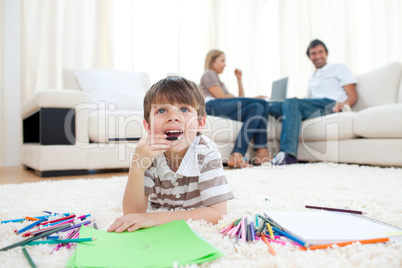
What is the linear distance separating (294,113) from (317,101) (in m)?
0.27

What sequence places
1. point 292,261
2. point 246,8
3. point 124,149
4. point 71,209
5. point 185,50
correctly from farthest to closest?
point 246,8 < point 185,50 < point 124,149 < point 71,209 < point 292,261

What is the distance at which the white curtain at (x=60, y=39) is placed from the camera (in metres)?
2.88

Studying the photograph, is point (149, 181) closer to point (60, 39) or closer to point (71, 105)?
point (71, 105)

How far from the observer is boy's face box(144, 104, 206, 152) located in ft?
2.56

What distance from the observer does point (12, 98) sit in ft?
9.41

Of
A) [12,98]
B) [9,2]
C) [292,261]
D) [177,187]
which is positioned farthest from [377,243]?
[9,2]

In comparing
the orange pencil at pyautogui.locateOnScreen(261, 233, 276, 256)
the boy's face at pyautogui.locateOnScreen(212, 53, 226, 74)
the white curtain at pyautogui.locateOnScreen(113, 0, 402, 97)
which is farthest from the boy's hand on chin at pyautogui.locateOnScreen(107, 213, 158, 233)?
the white curtain at pyautogui.locateOnScreen(113, 0, 402, 97)

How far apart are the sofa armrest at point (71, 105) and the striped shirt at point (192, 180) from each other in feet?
3.95

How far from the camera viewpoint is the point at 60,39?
3.01m

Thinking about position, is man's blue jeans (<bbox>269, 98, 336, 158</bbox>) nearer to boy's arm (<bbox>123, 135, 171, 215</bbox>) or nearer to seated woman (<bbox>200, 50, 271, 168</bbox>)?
seated woman (<bbox>200, 50, 271, 168</bbox>)

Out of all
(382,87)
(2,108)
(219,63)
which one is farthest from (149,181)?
(2,108)

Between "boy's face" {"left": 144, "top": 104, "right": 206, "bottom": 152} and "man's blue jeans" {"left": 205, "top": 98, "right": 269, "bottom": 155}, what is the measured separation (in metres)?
1.53

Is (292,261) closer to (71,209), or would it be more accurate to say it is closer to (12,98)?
(71,209)

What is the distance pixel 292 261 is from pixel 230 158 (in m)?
1.75
